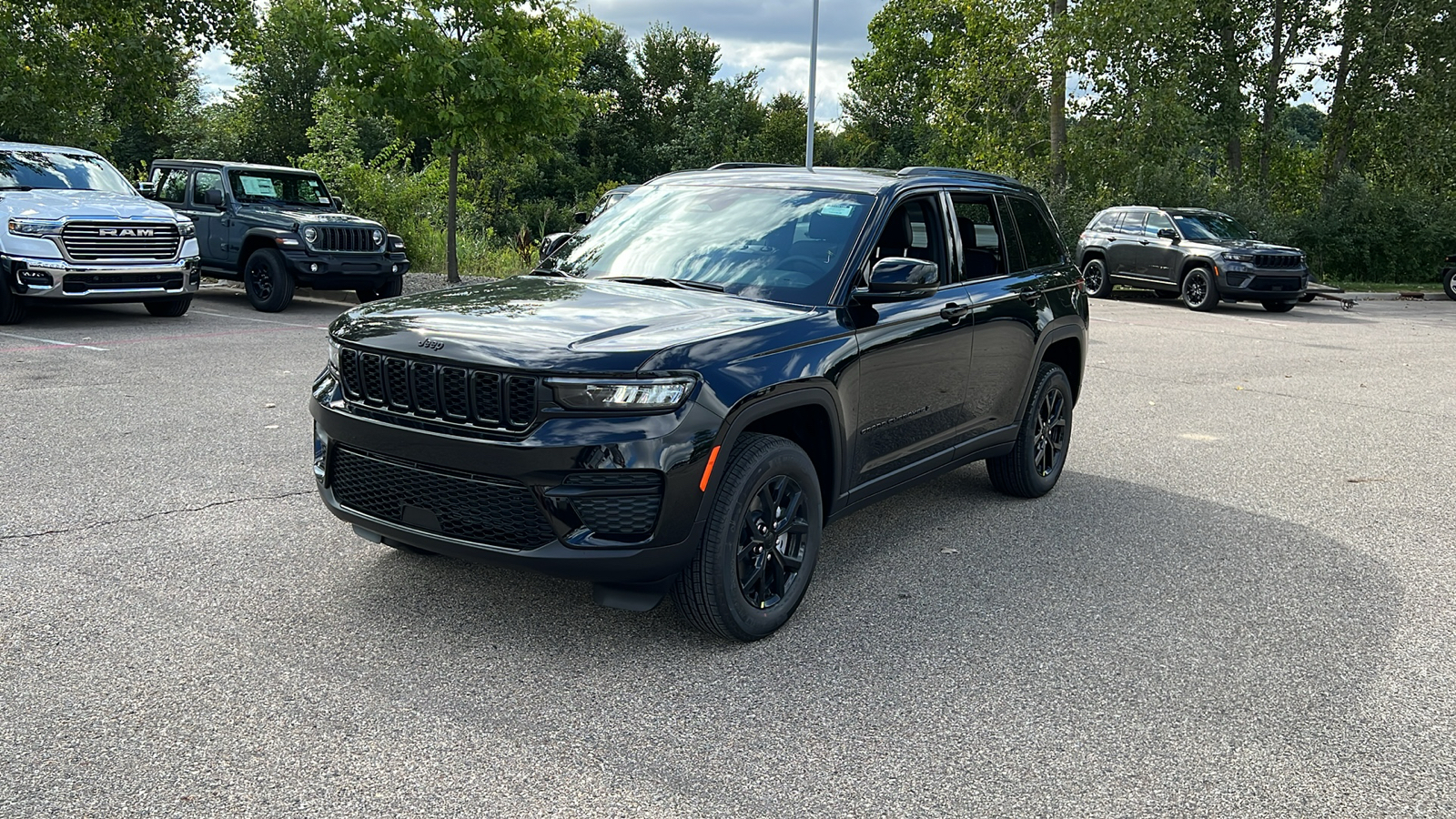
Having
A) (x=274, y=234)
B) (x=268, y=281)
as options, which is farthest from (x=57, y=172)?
(x=268, y=281)

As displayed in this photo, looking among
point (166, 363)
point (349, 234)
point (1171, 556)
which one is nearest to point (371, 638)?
A: point (1171, 556)

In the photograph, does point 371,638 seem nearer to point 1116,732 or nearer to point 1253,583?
point 1116,732

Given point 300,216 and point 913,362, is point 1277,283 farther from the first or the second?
point 913,362

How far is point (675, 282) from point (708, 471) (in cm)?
130

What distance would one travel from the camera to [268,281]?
15.3 metres

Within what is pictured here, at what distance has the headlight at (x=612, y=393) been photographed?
382 cm

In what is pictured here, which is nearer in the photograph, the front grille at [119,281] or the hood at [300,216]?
the front grille at [119,281]

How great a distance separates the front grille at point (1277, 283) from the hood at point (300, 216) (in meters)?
14.4

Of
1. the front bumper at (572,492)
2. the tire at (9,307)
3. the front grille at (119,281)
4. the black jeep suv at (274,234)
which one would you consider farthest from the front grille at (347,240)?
the front bumper at (572,492)

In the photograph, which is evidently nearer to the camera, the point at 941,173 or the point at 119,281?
the point at 941,173

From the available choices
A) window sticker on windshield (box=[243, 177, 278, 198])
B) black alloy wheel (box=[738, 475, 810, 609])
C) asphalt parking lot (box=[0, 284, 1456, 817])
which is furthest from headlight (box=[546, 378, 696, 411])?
window sticker on windshield (box=[243, 177, 278, 198])

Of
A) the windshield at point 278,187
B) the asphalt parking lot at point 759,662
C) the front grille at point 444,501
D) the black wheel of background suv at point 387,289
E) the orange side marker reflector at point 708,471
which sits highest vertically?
the windshield at point 278,187

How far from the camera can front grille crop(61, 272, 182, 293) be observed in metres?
12.5

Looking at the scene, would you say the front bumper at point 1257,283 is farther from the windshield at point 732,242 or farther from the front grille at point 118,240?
the windshield at point 732,242
